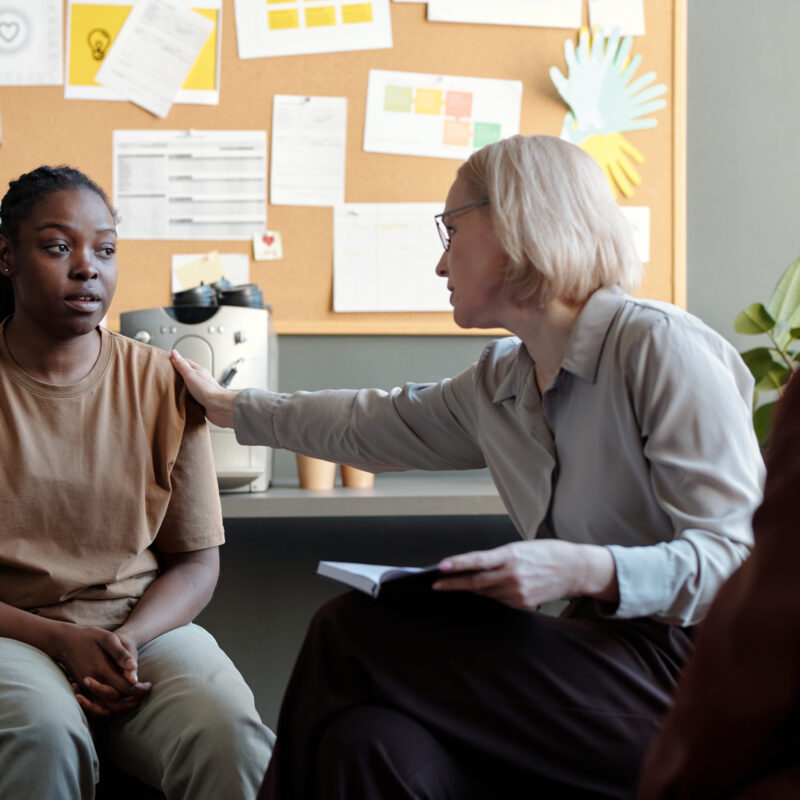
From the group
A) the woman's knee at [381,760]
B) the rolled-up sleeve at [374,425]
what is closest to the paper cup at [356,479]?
the rolled-up sleeve at [374,425]

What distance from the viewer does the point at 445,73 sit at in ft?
8.04

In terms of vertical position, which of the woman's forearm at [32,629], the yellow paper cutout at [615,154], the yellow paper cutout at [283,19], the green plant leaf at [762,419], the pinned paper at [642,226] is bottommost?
the woman's forearm at [32,629]

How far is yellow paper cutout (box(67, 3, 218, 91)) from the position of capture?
239cm

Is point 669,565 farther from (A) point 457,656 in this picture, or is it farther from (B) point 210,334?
(B) point 210,334

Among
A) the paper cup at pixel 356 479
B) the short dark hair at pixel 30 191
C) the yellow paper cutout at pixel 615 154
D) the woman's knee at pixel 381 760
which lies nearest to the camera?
the woman's knee at pixel 381 760

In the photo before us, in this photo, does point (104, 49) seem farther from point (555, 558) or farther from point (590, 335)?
point (555, 558)

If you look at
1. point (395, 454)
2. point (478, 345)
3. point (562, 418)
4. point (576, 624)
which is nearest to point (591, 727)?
point (576, 624)

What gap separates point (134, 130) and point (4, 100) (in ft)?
1.01

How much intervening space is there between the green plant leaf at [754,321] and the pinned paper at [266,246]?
3.58 feet

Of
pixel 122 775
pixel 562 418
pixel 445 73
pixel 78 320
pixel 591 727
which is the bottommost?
pixel 122 775

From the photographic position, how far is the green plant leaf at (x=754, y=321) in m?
2.27

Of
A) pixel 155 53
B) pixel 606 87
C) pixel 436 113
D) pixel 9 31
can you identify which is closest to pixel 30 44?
pixel 9 31

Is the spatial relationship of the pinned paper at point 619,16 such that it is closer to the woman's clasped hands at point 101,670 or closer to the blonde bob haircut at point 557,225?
the blonde bob haircut at point 557,225

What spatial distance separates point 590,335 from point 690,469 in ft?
0.74
